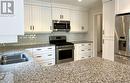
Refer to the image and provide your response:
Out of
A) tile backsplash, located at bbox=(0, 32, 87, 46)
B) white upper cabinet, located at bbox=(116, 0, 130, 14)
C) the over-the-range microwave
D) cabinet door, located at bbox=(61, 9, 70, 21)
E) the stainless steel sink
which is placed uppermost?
cabinet door, located at bbox=(61, 9, 70, 21)

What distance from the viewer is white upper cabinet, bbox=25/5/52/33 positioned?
13.5 feet

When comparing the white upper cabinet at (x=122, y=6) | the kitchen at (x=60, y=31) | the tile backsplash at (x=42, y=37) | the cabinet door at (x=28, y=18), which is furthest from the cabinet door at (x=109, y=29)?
the cabinet door at (x=28, y=18)

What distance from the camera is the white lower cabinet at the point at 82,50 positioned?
5015 mm

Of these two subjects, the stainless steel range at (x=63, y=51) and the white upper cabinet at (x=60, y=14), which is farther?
the white upper cabinet at (x=60, y=14)

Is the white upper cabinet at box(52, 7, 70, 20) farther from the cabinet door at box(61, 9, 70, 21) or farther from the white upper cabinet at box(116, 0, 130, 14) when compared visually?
the white upper cabinet at box(116, 0, 130, 14)

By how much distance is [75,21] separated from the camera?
5.26 m

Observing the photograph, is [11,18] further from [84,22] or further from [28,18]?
[84,22]

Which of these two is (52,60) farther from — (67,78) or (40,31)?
(67,78)

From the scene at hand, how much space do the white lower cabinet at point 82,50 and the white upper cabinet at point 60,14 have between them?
46.0 inches

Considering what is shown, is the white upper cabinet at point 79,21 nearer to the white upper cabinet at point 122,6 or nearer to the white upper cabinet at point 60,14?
the white upper cabinet at point 60,14

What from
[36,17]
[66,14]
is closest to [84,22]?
[66,14]

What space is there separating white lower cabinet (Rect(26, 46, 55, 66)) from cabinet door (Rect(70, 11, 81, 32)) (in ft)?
4.65

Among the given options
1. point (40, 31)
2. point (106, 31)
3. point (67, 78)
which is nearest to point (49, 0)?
point (40, 31)

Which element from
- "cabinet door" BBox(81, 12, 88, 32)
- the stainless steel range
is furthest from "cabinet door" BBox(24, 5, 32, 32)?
"cabinet door" BBox(81, 12, 88, 32)
